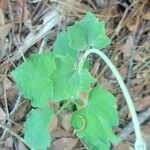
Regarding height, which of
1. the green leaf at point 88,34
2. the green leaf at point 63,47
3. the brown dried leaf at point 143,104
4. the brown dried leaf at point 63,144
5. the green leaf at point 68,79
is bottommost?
the brown dried leaf at point 63,144

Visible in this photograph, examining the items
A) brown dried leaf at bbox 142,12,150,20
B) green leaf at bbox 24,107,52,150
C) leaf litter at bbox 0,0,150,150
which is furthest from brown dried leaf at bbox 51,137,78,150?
brown dried leaf at bbox 142,12,150,20

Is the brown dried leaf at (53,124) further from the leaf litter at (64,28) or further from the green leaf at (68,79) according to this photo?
the green leaf at (68,79)

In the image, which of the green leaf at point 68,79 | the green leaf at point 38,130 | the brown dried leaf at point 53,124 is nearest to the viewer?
the green leaf at point 68,79

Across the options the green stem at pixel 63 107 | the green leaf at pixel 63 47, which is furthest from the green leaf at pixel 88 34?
the green stem at pixel 63 107

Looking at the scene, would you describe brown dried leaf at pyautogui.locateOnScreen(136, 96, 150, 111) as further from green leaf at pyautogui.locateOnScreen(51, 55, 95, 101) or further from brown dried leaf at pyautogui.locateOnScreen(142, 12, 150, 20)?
green leaf at pyautogui.locateOnScreen(51, 55, 95, 101)

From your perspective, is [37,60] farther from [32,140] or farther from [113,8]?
[113,8]

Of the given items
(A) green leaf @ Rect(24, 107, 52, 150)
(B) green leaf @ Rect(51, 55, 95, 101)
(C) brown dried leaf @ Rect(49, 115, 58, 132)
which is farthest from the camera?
(C) brown dried leaf @ Rect(49, 115, 58, 132)

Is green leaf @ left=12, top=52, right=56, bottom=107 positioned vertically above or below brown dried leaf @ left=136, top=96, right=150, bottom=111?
above
